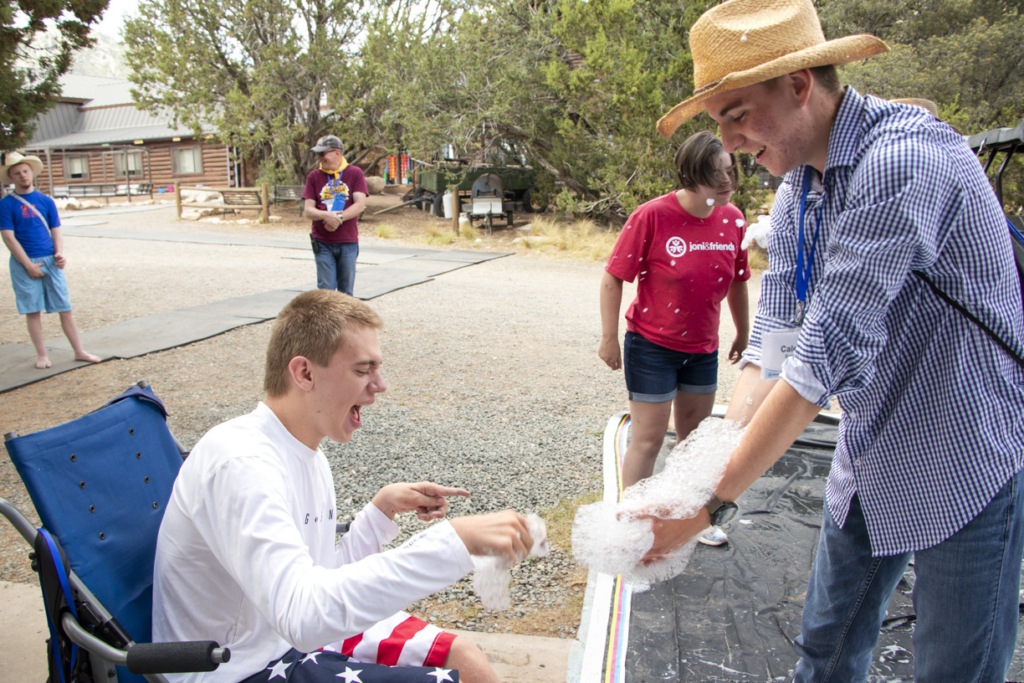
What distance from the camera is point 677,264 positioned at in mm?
2936

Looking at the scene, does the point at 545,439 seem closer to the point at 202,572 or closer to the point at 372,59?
the point at 202,572

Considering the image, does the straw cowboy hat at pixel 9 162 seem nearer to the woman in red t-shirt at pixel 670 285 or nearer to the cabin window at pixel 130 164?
the woman in red t-shirt at pixel 670 285

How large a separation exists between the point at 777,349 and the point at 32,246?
581cm

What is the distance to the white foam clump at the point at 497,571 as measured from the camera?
138 centimetres

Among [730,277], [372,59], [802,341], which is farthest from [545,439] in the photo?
[372,59]

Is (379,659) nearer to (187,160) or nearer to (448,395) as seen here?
(448,395)

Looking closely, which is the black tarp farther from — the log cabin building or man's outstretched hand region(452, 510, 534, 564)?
the log cabin building

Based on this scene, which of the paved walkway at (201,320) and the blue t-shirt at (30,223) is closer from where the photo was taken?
the blue t-shirt at (30,223)

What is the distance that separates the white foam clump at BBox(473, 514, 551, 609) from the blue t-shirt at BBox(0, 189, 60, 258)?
5383 mm

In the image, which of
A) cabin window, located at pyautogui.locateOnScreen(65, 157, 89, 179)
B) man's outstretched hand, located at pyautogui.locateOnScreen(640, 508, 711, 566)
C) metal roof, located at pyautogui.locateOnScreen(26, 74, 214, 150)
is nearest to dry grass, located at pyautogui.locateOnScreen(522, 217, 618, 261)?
man's outstretched hand, located at pyautogui.locateOnScreen(640, 508, 711, 566)

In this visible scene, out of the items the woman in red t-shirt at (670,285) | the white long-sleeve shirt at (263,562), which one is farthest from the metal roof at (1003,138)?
the white long-sleeve shirt at (263,562)

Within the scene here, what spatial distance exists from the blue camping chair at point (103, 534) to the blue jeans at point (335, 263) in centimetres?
507

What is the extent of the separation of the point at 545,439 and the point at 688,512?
10.1 ft

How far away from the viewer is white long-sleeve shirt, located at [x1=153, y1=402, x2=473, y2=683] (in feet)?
4.19
